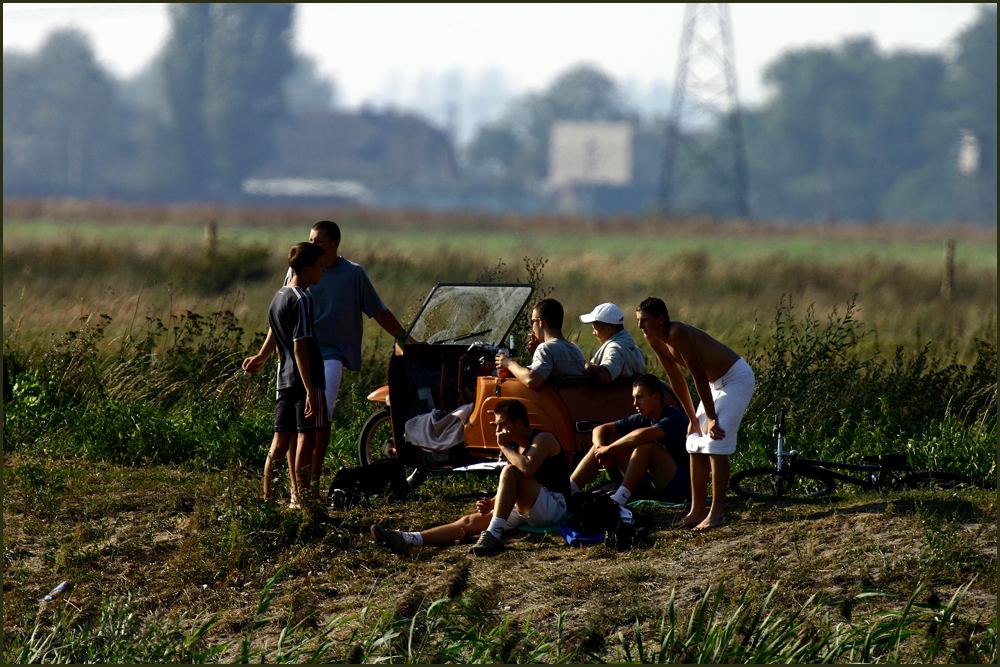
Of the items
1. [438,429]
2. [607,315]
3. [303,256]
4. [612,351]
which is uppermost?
[303,256]

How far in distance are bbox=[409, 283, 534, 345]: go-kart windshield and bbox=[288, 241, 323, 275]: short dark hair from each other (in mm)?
1175

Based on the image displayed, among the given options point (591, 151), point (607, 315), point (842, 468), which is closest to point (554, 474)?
point (607, 315)

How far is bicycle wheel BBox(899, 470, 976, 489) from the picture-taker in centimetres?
966

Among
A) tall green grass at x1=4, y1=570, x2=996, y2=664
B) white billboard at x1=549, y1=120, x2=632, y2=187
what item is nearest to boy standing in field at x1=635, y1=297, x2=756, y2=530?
tall green grass at x1=4, y1=570, x2=996, y2=664

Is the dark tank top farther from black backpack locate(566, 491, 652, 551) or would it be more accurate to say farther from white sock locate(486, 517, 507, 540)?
white sock locate(486, 517, 507, 540)

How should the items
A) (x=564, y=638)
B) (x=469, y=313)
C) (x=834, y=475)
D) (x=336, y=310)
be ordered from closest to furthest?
(x=564, y=638), (x=834, y=475), (x=336, y=310), (x=469, y=313)

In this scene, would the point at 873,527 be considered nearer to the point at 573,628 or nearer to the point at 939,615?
the point at 939,615

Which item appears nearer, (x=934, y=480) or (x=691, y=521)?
(x=691, y=521)

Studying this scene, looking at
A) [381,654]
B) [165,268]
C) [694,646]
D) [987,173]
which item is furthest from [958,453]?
[987,173]

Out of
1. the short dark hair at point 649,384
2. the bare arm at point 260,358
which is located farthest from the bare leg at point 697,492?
the bare arm at point 260,358

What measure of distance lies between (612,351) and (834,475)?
160 cm

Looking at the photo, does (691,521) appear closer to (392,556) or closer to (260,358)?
(392,556)

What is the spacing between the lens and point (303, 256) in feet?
29.8

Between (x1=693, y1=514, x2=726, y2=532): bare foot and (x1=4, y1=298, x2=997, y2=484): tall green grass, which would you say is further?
(x1=4, y1=298, x2=997, y2=484): tall green grass
